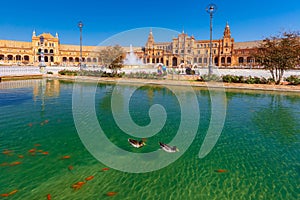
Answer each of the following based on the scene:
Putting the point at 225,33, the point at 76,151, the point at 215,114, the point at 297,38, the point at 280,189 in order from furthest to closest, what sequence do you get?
the point at 225,33 → the point at 297,38 → the point at 215,114 → the point at 76,151 → the point at 280,189

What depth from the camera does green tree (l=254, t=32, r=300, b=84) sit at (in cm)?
2325

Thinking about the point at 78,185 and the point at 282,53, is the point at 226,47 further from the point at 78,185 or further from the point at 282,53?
the point at 78,185

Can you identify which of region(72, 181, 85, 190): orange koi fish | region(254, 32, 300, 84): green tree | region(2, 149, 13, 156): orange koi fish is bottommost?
region(72, 181, 85, 190): orange koi fish

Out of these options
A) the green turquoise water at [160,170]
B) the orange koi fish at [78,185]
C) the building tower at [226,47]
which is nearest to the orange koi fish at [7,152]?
the green turquoise water at [160,170]

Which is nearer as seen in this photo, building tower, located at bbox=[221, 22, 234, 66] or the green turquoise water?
the green turquoise water

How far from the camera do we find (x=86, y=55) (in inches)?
3499

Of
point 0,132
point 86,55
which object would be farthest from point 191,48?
point 0,132

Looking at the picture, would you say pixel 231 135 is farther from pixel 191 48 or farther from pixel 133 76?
pixel 191 48

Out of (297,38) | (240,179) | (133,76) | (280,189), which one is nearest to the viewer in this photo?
(280,189)

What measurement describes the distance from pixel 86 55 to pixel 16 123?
278 ft

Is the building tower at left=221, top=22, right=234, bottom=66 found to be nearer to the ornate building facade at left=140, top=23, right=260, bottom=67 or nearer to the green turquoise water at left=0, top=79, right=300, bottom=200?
the ornate building facade at left=140, top=23, right=260, bottom=67

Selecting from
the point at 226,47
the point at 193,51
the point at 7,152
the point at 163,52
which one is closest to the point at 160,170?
the point at 7,152

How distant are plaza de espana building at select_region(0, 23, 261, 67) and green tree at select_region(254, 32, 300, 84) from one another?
172 ft

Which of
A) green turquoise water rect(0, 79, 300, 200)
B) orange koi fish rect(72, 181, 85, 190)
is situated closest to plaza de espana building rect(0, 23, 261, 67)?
green turquoise water rect(0, 79, 300, 200)
